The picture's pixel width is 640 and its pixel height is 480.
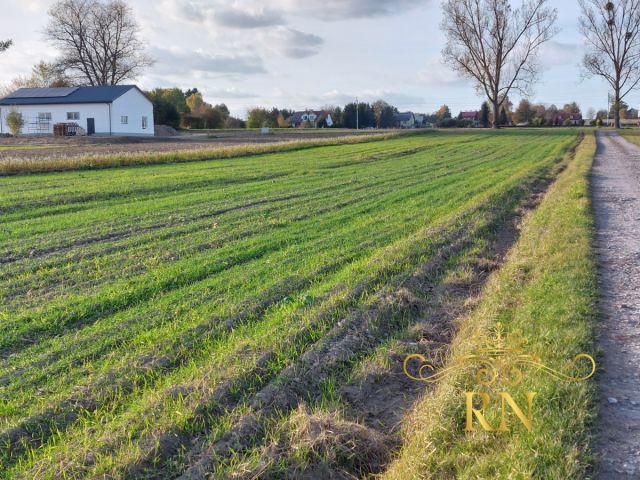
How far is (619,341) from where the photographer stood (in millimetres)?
5270

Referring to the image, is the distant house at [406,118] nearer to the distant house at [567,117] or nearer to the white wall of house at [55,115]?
the distant house at [567,117]

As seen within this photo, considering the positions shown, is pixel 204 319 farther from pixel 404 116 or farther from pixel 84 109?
pixel 404 116

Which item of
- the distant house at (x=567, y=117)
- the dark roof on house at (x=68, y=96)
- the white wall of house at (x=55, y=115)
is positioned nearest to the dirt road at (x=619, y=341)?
the white wall of house at (x=55, y=115)

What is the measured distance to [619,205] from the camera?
13.2 metres

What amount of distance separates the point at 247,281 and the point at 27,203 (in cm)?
862

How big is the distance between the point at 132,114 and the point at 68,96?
6944 mm

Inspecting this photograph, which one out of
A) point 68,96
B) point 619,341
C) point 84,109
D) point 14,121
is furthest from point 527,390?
point 68,96

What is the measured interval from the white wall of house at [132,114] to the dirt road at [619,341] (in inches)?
2258

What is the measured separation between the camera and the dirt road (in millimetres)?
3555

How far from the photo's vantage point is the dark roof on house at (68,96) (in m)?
61.0

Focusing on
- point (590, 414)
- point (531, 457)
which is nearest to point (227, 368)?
point (531, 457)

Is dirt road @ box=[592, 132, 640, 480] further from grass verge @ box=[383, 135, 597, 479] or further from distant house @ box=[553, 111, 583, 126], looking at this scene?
distant house @ box=[553, 111, 583, 126]

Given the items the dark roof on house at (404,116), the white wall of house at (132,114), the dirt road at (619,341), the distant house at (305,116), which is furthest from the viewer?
the dark roof on house at (404,116)

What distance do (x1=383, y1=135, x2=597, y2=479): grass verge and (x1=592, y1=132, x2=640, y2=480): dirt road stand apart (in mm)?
136
